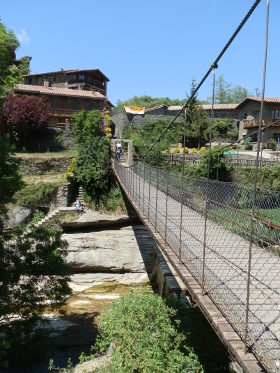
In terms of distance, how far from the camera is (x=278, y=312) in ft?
8.75

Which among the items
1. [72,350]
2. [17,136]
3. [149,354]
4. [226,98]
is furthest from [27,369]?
[226,98]

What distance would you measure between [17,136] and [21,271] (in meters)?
12.7

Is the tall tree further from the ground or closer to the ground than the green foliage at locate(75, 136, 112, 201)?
further from the ground

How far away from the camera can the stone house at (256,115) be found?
21.2m

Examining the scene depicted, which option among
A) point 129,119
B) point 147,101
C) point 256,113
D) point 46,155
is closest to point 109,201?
point 46,155

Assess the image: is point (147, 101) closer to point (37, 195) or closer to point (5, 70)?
point (37, 195)

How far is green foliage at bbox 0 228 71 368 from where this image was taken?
5.35m

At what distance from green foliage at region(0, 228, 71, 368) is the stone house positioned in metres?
16.2

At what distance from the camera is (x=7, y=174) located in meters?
5.42

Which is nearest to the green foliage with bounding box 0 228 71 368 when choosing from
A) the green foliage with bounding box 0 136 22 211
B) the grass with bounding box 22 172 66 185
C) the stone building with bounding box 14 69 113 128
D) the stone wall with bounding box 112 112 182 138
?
the green foliage with bounding box 0 136 22 211

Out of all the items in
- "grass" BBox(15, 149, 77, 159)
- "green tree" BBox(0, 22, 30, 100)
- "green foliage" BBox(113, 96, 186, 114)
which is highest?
"green foliage" BBox(113, 96, 186, 114)

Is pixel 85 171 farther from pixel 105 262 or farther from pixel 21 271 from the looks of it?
pixel 21 271

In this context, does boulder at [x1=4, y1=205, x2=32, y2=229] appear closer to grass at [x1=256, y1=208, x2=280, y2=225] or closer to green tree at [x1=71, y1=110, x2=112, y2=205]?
green tree at [x1=71, y1=110, x2=112, y2=205]

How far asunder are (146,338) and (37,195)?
9.14m
